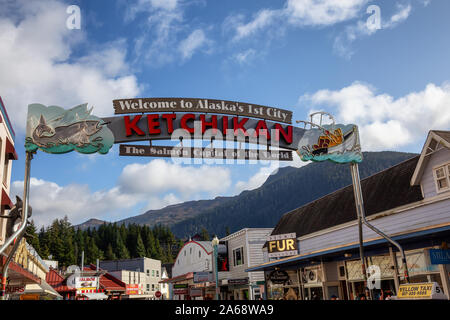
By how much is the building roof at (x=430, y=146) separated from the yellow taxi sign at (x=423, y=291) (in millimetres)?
8941

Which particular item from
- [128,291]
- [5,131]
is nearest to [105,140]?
[5,131]

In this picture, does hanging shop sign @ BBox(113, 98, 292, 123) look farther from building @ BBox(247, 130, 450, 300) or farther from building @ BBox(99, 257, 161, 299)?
building @ BBox(99, 257, 161, 299)

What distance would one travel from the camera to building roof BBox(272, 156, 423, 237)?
69.7 ft

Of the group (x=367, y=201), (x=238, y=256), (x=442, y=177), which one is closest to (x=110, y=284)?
(x=238, y=256)

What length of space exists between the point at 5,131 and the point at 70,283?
2917 centimetres

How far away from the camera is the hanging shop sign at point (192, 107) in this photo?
1573 cm

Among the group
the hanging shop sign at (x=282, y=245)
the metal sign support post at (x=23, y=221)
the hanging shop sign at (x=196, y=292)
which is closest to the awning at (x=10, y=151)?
the metal sign support post at (x=23, y=221)

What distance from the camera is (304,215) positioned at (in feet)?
102

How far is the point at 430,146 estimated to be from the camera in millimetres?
19188

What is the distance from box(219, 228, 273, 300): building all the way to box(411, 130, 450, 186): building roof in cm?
1818

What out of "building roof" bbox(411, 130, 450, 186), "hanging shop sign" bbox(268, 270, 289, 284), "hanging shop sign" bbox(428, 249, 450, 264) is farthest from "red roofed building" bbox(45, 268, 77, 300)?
"hanging shop sign" bbox(428, 249, 450, 264)

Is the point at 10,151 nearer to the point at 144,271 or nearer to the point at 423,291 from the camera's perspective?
the point at 423,291

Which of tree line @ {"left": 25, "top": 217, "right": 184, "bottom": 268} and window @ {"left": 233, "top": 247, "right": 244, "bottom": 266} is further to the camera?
tree line @ {"left": 25, "top": 217, "right": 184, "bottom": 268}
